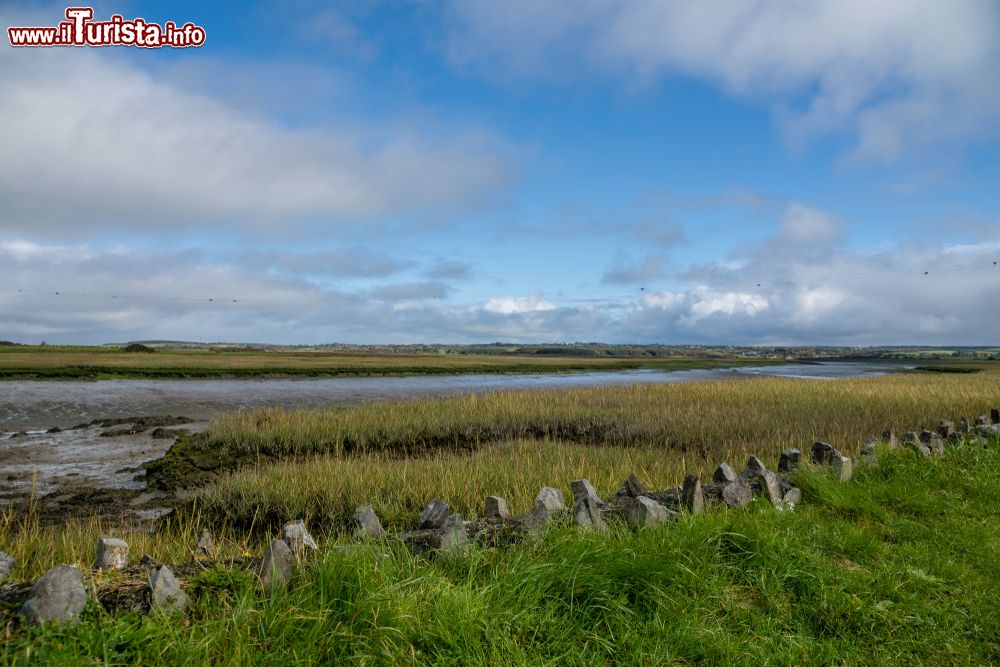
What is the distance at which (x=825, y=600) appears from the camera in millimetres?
3967

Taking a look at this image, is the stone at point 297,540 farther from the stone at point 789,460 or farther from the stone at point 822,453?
the stone at point 822,453

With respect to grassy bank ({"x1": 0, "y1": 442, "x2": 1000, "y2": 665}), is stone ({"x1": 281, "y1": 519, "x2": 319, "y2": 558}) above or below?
above

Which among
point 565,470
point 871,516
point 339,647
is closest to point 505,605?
point 339,647

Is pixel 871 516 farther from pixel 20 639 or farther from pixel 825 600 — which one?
pixel 20 639

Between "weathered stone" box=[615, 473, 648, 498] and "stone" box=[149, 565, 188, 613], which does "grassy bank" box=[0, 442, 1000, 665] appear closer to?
"stone" box=[149, 565, 188, 613]

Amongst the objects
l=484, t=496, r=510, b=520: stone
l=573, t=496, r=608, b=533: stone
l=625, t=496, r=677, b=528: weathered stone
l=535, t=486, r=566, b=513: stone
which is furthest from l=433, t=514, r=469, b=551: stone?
l=625, t=496, r=677, b=528: weathered stone

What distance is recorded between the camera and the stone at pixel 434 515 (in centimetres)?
461

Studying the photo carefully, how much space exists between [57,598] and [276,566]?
106cm

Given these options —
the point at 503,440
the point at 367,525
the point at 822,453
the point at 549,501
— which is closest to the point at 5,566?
the point at 367,525

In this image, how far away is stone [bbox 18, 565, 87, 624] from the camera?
2904 mm

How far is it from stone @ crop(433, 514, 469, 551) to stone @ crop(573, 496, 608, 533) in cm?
97

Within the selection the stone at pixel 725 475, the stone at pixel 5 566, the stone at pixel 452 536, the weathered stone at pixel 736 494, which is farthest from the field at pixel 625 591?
the stone at pixel 5 566

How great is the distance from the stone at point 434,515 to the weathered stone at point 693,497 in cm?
230

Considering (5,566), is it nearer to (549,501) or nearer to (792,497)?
(549,501)
